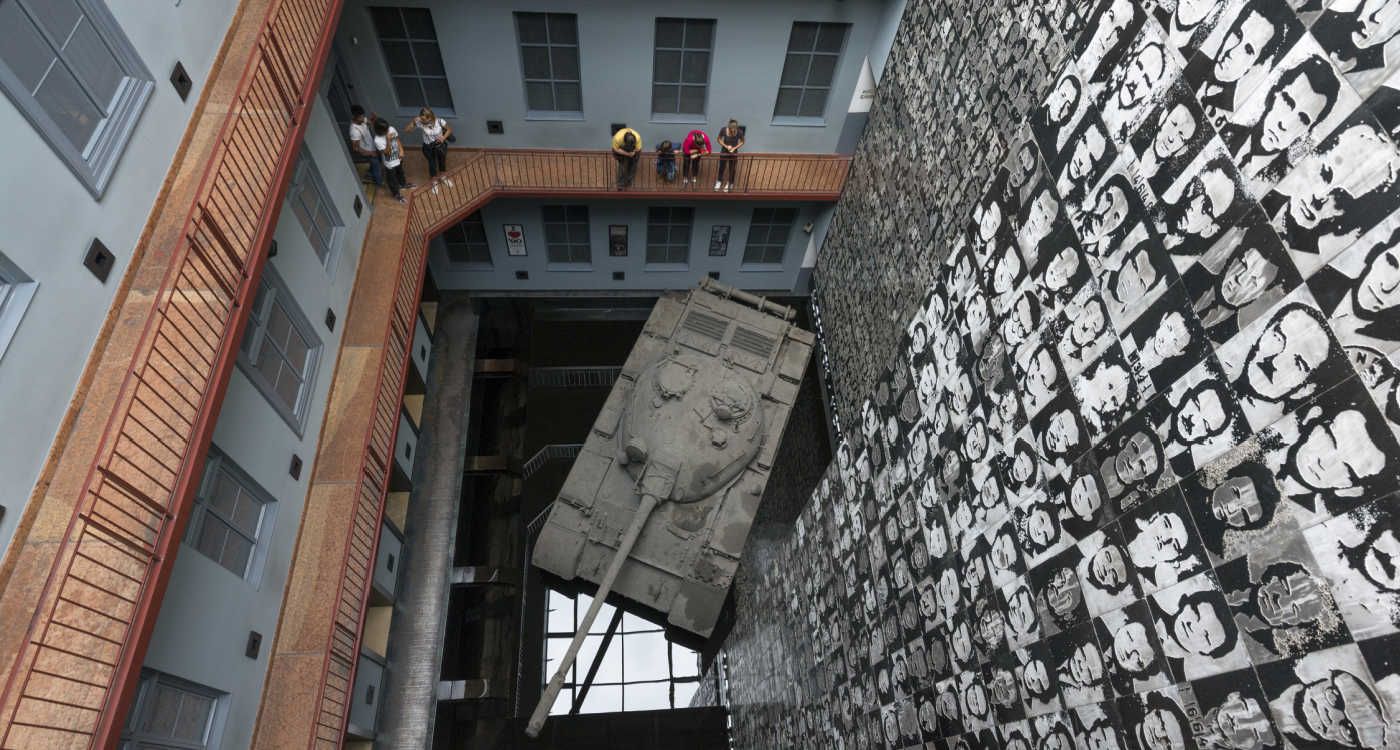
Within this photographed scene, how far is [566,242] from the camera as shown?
18.3 meters

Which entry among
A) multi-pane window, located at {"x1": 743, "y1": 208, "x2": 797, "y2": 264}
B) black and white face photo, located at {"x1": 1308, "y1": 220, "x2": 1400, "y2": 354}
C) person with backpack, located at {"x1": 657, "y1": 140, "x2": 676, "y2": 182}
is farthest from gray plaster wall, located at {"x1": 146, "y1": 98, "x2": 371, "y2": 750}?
black and white face photo, located at {"x1": 1308, "y1": 220, "x2": 1400, "y2": 354}

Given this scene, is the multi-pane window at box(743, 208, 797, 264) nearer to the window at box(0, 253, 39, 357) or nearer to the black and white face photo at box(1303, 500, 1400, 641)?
the window at box(0, 253, 39, 357)

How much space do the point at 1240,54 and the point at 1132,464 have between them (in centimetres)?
298

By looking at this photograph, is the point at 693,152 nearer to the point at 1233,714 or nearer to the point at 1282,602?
the point at 1282,602

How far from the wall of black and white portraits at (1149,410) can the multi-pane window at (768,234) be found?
7.92m

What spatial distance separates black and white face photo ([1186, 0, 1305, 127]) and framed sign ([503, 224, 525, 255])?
14902 mm

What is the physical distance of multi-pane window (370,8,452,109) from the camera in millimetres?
14352

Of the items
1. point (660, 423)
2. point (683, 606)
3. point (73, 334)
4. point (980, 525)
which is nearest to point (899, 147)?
point (660, 423)

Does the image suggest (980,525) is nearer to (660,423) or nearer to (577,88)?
(660,423)

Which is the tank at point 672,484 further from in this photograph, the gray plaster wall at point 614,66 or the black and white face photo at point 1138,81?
the black and white face photo at point 1138,81

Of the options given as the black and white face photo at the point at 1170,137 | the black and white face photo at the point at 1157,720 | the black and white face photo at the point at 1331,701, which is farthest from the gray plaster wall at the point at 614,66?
the black and white face photo at the point at 1331,701

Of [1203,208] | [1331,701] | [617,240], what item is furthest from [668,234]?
[1331,701]

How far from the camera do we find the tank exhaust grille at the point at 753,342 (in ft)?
52.7

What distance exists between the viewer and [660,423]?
14.3 metres
